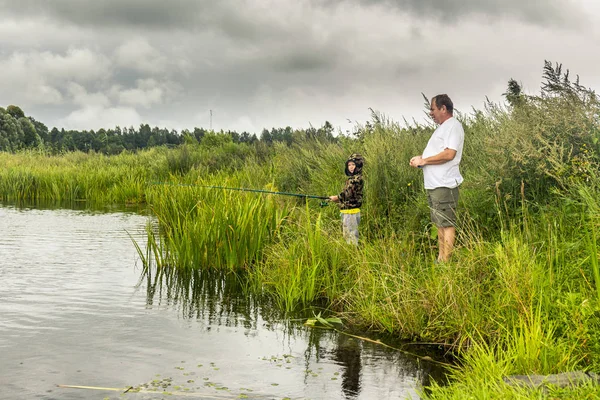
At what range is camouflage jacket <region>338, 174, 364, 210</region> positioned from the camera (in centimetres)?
963

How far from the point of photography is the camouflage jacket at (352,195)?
963cm

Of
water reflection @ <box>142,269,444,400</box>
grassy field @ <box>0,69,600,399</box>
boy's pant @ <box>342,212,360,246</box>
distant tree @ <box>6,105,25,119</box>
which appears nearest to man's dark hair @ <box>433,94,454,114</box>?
grassy field @ <box>0,69,600,399</box>

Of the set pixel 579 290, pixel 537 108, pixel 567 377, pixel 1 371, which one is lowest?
pixel 1 371

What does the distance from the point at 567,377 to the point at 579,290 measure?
1627mm

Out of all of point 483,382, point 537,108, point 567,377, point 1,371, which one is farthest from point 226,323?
point 537,108

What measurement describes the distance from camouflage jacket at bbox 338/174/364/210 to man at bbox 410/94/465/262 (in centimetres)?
183

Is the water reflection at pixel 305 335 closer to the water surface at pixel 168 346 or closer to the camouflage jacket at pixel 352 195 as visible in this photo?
the water surface at pixel 168 346

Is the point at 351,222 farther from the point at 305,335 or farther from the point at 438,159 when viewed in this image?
the point at 305,335

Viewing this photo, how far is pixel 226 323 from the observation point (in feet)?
25.0

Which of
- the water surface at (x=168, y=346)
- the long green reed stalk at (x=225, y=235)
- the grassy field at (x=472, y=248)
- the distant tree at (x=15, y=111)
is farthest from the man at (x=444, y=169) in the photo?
the distant tree at (x=15, y=111)

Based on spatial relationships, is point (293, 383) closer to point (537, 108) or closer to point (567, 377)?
point (567, 377)

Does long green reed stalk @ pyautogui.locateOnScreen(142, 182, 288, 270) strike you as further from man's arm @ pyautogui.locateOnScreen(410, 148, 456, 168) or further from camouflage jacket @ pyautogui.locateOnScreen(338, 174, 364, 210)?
man's arm @ pyautogui.locateOnScreen(410, 148, 456, 168)

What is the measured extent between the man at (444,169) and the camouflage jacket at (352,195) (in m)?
1.83

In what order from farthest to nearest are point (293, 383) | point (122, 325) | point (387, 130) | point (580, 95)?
point (387, 130), point (580, 95), point (122, 325), point (293, 383)
